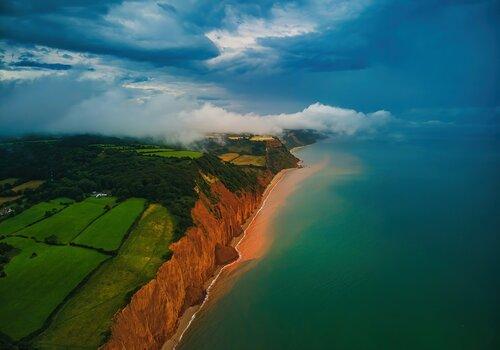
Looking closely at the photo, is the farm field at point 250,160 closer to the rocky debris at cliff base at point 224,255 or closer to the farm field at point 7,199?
the rocky debris at cliff base at point 224,255

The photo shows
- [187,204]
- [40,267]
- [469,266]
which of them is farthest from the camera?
[187,204]

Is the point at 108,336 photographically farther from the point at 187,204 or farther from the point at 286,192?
the point at 286,192

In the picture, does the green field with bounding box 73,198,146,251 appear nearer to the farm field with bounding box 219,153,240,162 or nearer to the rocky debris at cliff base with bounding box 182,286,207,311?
the rocky debris at cliff base with bounding box 182,286,207,311

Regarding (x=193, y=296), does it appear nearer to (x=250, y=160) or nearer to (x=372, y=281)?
(x=372, y=281)

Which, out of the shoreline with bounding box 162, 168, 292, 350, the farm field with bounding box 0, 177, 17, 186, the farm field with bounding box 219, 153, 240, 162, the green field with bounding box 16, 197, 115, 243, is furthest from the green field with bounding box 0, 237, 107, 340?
the farm field with bounding box 219, 153, 240, 162

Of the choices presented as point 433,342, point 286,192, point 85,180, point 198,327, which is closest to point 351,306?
point 433,342

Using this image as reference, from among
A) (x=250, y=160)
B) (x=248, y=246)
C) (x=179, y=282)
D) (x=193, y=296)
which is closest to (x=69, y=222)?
(x=179, y=282)
